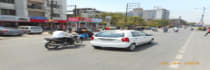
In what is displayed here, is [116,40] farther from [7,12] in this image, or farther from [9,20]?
[7,12]

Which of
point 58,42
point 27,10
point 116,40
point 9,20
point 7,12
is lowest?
point 58,42

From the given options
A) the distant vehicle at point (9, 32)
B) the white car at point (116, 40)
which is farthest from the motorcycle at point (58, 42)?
the distant vehicle at point (9, 32)

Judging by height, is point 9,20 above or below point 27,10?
below

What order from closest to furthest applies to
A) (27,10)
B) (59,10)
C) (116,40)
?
(116,40), (27,10), (59,10)

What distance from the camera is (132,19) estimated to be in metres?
60.7

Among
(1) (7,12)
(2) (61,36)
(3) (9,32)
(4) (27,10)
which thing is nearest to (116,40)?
(2) (61,36)

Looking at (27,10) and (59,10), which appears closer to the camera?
(27,10)

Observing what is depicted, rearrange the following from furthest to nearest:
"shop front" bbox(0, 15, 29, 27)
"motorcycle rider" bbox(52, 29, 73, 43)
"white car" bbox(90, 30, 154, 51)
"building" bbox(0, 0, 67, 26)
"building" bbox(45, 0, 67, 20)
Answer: "building" bbox(45, 0, 67, 20) → "building" bbox(0, 0, 67, 26) → "shop front" bbox(0, 15, 29, 27) → "motorcycle rider" bbox(52, 29, 73, 43) → "white car" bbox(90, 30, 154, 51)

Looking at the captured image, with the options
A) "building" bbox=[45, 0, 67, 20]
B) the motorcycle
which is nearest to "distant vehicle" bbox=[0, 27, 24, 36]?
the motorcycle

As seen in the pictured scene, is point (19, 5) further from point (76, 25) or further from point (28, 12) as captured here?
point (76, 25)

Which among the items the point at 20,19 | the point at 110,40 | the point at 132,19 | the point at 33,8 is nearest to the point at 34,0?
the point at 33,8

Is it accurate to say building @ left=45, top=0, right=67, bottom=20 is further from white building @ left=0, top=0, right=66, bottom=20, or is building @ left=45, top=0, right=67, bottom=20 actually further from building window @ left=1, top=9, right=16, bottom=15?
building window @ left=1, top=9, right=16, bottom=15

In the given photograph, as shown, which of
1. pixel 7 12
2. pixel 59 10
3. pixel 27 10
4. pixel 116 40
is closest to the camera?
pixel 116 40

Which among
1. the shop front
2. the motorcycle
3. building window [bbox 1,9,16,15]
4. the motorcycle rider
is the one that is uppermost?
building window [bbox 1,9,16,15]
